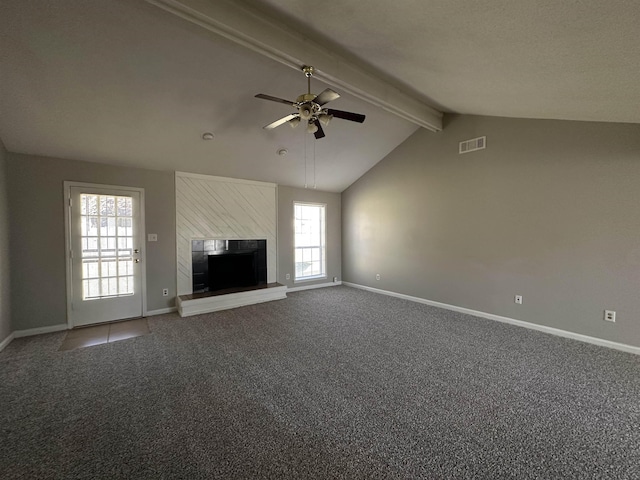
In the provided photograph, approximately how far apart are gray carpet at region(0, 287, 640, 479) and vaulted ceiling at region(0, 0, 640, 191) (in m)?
2.57

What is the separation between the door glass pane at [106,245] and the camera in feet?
12.7

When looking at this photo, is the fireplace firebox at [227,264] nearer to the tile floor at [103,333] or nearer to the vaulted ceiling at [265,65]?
the tile floor at [103,333]

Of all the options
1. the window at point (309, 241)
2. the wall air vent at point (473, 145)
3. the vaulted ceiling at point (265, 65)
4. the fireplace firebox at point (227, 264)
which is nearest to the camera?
the vaulted ceiling at point (265, 65)

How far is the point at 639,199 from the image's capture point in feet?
9.50

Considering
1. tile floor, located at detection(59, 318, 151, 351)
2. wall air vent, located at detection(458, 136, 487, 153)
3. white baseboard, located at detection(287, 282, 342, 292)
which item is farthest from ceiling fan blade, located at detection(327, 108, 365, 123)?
white baseboard, located at detection(287, 282, 342, 292)

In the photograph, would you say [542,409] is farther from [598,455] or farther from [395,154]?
[395,154]

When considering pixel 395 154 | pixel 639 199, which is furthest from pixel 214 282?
pixel 639 199

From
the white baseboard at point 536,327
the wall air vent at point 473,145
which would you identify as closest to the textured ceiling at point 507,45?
the wall air vent at point 473,145

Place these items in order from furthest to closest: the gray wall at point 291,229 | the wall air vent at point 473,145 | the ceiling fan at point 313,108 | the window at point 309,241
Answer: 1. the window at point 309,241
2. the gray wall at point 291,229
3. the wall air vent at point 473,145
4. the ceiling fan at point 313,108

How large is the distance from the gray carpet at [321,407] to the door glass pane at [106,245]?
86cm

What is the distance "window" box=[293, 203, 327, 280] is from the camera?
6227 mm

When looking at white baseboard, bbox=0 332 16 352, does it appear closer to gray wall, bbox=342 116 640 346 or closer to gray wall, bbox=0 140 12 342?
gray wall, bbox=0 140 12 342

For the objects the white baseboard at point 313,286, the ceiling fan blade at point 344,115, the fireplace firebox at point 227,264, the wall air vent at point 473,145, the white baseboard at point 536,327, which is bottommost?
the white baseboard at point 536,327

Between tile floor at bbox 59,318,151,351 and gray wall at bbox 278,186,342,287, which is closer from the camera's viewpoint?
tile floor at bbox 59,318,151,351
